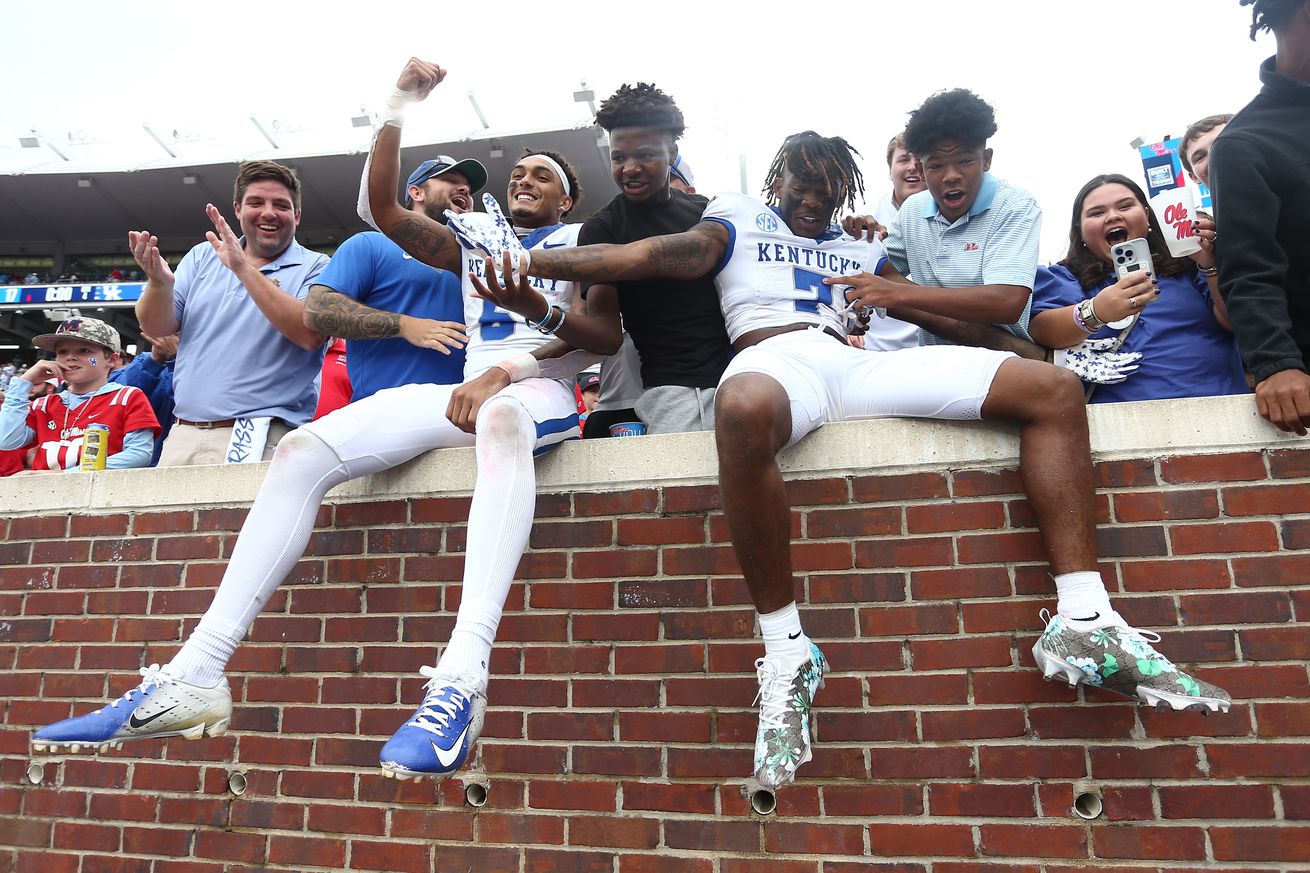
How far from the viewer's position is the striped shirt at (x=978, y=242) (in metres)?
2.92

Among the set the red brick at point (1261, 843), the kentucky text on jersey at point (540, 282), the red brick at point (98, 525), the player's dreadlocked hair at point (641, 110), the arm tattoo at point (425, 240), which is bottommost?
the red brick at point (1261, 843)

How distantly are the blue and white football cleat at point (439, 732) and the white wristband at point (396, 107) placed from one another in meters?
1.79

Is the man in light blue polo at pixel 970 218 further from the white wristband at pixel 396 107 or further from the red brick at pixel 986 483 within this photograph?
the white wristband at pixel 396 107

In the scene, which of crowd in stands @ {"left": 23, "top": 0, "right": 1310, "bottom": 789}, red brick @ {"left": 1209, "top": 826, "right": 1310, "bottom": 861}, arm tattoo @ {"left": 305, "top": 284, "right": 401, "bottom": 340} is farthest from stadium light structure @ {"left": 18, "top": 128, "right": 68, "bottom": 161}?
red brick @ {"left": 1209, "top": 826, "right": 1310, "bottom": 861}

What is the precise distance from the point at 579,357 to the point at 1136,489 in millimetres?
1719

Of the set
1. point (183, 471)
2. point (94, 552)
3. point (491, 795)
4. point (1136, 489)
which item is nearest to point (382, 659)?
point (491, 795)

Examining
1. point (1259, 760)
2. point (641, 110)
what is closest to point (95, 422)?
point (641, 110)

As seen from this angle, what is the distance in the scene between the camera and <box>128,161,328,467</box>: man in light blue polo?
3557mm

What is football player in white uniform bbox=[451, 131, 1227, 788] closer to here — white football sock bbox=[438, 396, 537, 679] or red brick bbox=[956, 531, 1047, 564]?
red brick bbox=[956, 531, 1047, 564]

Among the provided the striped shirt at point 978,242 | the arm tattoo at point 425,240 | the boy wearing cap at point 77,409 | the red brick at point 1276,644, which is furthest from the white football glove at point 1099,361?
the boy wearing cap at point 77,409

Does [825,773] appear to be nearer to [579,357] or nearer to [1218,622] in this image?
[1218,622]

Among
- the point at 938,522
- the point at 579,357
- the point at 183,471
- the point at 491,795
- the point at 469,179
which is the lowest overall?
the point at 491,795

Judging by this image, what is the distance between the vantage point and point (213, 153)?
18.7 meters

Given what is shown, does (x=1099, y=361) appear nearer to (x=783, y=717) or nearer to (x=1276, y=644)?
(x=1276, y=644)
